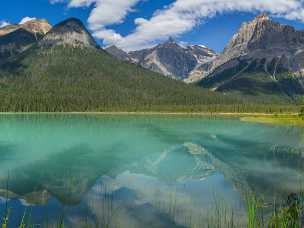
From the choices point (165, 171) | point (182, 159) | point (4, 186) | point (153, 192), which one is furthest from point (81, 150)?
point (153, 192)

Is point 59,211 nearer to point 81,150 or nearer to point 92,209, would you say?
point 92,209

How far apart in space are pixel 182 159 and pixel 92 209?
27.0 meters

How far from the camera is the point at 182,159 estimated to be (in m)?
48.3

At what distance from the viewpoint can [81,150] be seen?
184 feet

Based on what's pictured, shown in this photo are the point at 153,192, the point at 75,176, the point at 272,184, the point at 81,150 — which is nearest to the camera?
the point at 153,192

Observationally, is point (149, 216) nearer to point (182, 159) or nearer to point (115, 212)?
point (115, 212)

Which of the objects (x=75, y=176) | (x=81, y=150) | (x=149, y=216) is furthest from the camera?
(x=81, y=150)

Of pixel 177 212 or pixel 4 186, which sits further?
pixel 4 186

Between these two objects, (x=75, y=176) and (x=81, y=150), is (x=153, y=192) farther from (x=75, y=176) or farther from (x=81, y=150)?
(x=81, y=150)

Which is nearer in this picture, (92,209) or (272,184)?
(92,209)

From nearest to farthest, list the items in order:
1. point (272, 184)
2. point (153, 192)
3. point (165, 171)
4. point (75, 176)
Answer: point (153, 192) < point (272, 184) < point (75, 176) < point (165, 171)

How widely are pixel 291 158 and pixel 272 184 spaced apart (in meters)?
17.9

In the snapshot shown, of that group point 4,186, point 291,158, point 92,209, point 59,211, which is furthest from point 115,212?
point 291,158

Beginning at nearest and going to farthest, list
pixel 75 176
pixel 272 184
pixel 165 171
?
pixel 272 184 → pixel 75 176 → pixel 165 171
